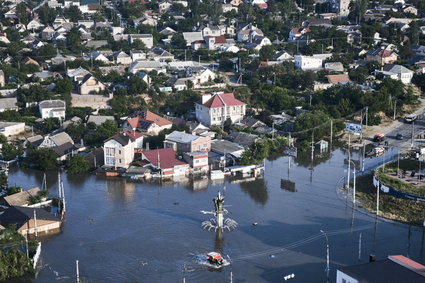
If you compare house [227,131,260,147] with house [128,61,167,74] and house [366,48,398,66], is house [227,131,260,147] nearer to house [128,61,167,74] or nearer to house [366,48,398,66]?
house [128,61,167,74]

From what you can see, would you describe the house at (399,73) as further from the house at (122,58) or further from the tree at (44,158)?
the tree at (44,158)

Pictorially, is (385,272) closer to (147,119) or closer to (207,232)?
(207,232)

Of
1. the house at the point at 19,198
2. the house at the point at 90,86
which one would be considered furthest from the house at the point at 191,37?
the house at the point at 19,198

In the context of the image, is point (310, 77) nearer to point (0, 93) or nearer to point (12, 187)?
point (0, 93)

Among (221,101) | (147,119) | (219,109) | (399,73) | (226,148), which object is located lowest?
(226,148)

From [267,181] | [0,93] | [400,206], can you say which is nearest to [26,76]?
[0,93]

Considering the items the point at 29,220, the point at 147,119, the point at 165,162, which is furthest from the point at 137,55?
the point at 29,220

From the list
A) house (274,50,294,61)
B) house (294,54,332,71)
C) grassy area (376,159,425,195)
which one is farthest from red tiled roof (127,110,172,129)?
house (274,50,294,61)
